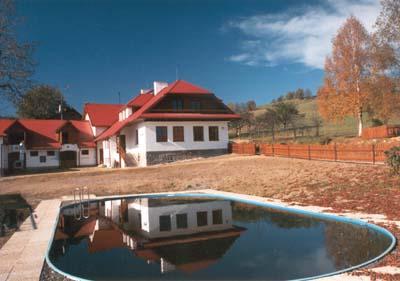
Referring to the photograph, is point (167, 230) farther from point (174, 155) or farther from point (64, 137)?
point (64, 137)

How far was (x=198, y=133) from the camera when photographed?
34.1 meters

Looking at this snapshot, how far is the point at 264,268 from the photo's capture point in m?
8.53

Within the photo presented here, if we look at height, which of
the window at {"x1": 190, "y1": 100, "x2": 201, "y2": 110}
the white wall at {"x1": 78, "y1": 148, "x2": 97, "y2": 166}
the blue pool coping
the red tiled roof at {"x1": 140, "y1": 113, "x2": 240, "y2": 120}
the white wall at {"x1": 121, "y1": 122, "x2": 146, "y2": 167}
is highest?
the window at {"x1": 190, "y1": 100, "x2": 201, "y2": 110}

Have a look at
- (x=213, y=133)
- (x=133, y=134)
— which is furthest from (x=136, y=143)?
(x=213, y=133)

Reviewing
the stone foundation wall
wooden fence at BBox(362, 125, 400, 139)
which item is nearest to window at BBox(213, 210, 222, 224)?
the stone foundation wall

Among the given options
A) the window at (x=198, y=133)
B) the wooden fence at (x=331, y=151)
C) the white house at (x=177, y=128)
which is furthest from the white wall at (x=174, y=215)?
the window at (x=198, y=133)

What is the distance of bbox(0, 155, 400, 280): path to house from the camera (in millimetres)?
13516

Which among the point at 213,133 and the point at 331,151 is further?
the point at 213,133

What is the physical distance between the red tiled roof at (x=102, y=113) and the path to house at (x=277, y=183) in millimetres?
16434

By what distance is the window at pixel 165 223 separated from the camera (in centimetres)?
1325

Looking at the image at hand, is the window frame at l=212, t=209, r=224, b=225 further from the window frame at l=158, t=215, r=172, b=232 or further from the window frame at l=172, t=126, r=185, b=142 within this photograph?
the window frame at l=172, t=126, r=185, b=142

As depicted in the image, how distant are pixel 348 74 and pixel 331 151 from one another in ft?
55.7

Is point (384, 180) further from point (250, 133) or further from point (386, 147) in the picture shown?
point (250, 133)

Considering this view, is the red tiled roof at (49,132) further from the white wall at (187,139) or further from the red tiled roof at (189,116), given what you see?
the red tiled roof at (189,116)
